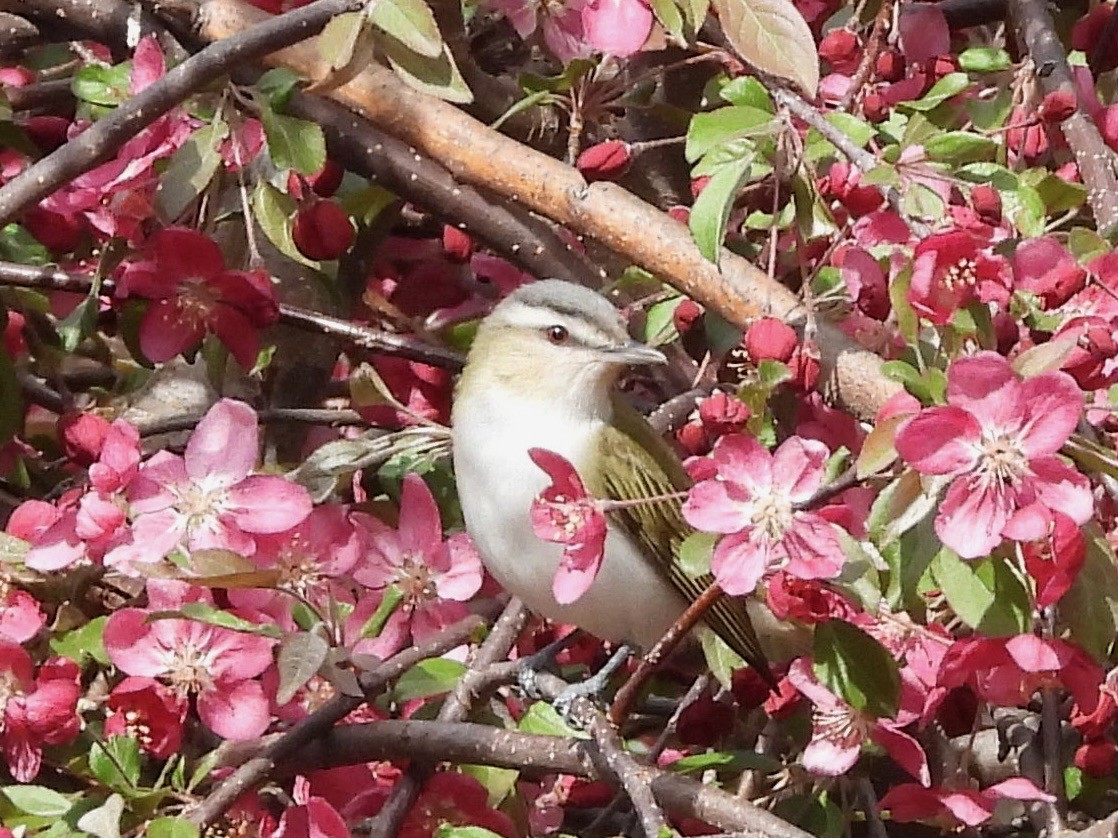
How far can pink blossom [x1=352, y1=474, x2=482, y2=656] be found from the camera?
1669 mm

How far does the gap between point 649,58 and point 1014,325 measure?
1049 millimetres

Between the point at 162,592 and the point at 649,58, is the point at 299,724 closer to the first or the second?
the point at 162,592

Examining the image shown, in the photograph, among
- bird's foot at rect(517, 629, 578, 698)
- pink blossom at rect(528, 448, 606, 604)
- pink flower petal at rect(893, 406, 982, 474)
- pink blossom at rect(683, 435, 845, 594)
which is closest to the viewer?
pink flower petal at rect(893, 406, 982, 474)

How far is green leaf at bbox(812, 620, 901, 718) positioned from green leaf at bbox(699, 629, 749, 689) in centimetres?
40

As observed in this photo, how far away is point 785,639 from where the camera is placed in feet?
6.03

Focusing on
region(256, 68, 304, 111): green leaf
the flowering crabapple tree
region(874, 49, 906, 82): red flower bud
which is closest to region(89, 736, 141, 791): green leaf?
the flowering crabapple tree

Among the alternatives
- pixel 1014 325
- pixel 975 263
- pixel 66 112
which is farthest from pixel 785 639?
pixel 66 112

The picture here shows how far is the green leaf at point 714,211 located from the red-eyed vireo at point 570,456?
467mm

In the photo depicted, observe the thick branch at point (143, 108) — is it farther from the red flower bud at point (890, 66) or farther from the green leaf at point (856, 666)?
the red flower bud at point (890, 66)

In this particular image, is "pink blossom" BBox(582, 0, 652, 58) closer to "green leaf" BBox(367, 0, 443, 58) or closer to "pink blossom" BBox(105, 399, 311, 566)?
"green leaf" BBox(367, 0, 443, 58)

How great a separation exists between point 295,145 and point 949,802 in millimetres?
835

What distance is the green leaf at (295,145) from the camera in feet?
5.12

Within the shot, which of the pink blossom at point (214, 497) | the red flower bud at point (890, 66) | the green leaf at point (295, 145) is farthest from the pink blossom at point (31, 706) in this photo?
the red flower bud at point (890, 66)

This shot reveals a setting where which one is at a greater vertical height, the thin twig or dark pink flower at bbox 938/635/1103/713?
dark pink flower at bbox 938/635/1103/713
